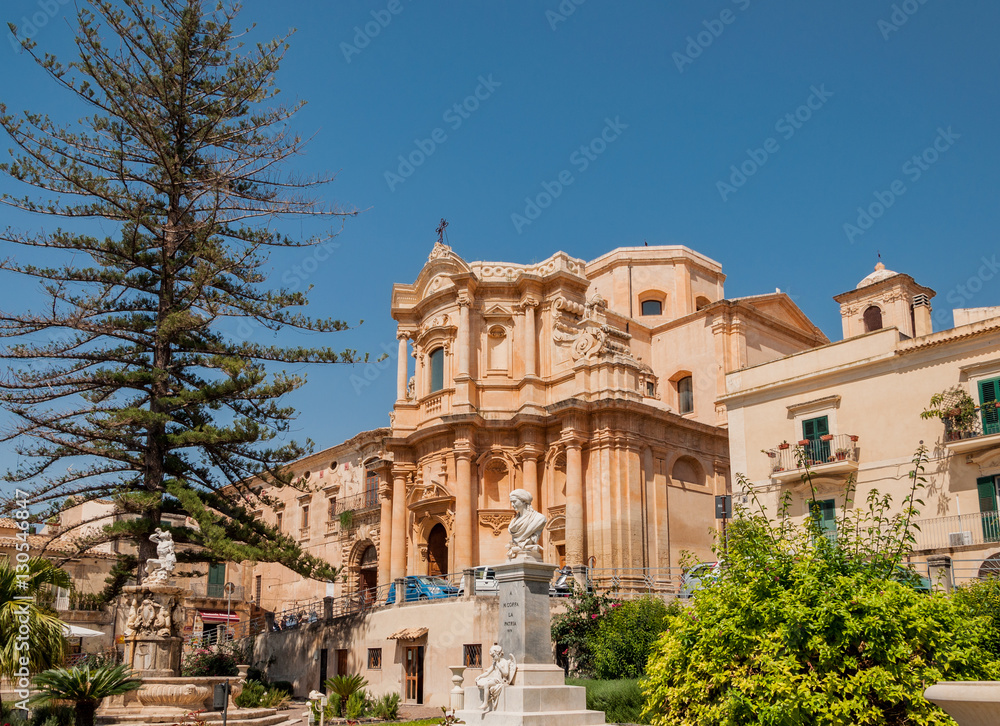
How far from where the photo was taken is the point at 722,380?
3412cm

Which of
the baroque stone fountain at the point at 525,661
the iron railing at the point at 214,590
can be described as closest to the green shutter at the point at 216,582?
the iron railing at the point at 214,590

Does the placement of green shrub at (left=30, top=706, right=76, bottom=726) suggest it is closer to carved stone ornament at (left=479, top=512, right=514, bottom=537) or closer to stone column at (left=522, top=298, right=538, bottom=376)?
carved stone ornament at (left=479, top=512, right=514, bottom=537)

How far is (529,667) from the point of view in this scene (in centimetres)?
1425

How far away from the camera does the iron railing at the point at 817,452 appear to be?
22.8m

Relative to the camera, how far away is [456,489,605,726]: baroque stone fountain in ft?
45.6

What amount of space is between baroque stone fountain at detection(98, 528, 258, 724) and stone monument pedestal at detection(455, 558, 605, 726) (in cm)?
760

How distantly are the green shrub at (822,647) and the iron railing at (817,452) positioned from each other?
1337cm

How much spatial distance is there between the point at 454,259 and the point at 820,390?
14.5 meters

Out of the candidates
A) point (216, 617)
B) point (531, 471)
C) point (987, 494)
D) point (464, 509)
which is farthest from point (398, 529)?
point (216, 617)

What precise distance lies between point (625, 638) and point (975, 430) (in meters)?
9.30

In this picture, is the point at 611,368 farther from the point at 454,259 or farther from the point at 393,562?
the point at 393,562

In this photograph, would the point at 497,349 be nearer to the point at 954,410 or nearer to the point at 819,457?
the point at 819,457

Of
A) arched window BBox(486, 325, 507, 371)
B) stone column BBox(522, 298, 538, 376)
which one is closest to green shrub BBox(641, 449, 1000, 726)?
stone column BBox(522, 298, 538, 376)

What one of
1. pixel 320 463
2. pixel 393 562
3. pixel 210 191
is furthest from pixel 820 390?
pixel 320 463
